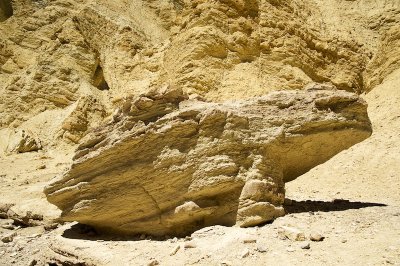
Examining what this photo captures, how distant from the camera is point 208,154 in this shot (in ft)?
20.5

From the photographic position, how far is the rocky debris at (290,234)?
5.09 metres

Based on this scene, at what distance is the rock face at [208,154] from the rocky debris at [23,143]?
36.2ft

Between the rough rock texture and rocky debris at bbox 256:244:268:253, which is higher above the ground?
the rough rock texture

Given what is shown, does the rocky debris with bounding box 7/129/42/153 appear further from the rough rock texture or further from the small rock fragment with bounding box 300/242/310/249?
the small rock fragment with bounding box 300/242/310/249

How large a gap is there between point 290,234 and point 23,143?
47.4 ft

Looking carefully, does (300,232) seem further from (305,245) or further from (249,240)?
(249,240)

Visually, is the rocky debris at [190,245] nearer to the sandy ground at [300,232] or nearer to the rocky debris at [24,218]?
the sandy ground at [300,232]

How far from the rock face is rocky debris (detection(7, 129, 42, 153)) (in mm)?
11041

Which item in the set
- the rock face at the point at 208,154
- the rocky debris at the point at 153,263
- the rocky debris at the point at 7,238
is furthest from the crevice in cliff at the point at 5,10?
the rocky debris at the point at 153,263

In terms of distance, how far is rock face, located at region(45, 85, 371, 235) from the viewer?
241 inches

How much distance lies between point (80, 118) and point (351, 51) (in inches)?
486

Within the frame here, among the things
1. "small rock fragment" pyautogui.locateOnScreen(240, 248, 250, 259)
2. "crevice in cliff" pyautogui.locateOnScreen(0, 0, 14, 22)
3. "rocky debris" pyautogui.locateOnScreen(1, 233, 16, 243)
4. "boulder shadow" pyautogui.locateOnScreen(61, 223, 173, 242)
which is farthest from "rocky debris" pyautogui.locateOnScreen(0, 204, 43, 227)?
"crevice in cliff" pyautogui.locateOnScreen(0, 0, 14, 22)

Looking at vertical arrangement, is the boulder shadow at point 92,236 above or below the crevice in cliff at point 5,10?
below

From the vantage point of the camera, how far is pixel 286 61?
14852 millimetres
